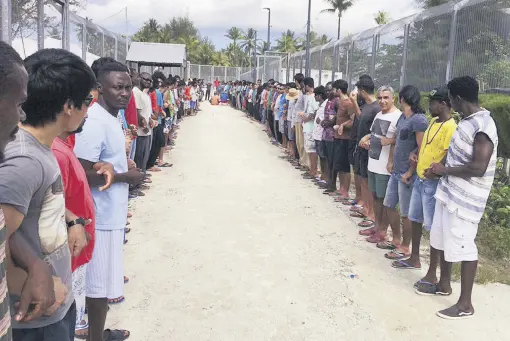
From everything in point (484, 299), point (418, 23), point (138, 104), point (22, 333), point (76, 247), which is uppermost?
point (418, 23)

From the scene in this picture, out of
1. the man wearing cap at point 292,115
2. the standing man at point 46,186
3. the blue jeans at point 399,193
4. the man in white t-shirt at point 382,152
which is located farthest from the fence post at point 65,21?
the man wearing cap at point 292,115

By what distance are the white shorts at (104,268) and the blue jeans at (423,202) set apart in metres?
2.77

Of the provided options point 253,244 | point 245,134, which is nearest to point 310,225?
point 253,244

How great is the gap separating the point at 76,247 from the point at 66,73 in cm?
69

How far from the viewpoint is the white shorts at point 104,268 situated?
2.95 m

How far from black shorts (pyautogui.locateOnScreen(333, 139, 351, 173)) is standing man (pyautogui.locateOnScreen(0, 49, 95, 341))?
5933mm

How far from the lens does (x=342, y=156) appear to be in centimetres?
768

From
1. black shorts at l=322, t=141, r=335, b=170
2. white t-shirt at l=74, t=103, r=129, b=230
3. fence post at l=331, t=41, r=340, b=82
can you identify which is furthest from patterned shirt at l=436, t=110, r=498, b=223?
fence post at l=331, t=41, r=340, b=82

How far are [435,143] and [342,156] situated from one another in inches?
127

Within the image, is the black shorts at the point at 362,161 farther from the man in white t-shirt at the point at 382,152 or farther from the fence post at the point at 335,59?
the fence post at the point at 335,59

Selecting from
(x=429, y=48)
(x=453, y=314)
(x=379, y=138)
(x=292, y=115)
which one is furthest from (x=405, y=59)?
(x=453, y=314)

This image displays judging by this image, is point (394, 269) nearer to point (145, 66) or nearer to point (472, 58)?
point (472, 58)

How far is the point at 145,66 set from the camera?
2145 cm

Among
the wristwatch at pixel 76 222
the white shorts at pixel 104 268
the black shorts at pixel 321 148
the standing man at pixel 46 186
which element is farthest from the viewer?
the black shorts at pixel 321 148
